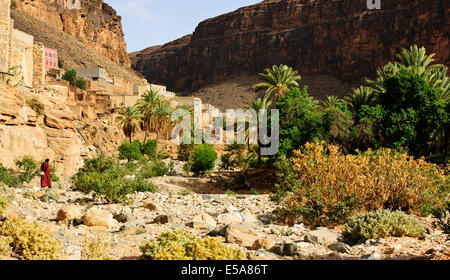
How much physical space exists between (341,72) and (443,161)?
97.0m

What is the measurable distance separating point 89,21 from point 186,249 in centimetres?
11358

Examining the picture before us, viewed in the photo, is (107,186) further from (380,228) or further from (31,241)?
(380,228)

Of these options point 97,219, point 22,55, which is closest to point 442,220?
point 97,219

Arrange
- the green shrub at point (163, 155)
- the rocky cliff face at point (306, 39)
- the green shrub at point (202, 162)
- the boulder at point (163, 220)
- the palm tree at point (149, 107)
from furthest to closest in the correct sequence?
the rocky cliff face at point (306, 39)
the palm tree at point (149, 107)
the green shrub at point (163, 155)
the green shrub at point (202, 162)
the boulder at point (163, 220)

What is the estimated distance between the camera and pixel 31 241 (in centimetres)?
645

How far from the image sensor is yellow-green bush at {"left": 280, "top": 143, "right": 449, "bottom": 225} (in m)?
10.3

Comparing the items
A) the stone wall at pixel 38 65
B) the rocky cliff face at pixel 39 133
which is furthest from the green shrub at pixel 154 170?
the stone wall at pixel 38 65

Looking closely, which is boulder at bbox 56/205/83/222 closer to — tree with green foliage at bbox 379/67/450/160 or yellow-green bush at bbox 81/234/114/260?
yellow-green bush at bbox 81/234/114/260

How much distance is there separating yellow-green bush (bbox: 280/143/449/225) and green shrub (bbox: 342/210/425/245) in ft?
4.27

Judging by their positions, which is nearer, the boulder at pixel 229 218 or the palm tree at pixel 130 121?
the boulder at pixel 229 218

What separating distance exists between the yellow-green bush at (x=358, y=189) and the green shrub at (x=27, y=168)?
389 inches

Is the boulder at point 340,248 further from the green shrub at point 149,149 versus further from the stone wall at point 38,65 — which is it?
the green shrub at point 149,149

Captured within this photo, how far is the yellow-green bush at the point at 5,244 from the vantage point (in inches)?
240

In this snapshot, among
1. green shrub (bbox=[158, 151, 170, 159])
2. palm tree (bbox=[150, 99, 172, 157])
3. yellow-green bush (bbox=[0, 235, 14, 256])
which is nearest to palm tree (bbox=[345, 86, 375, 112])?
palm tree (bbox=[150, 99, 172, 157])
